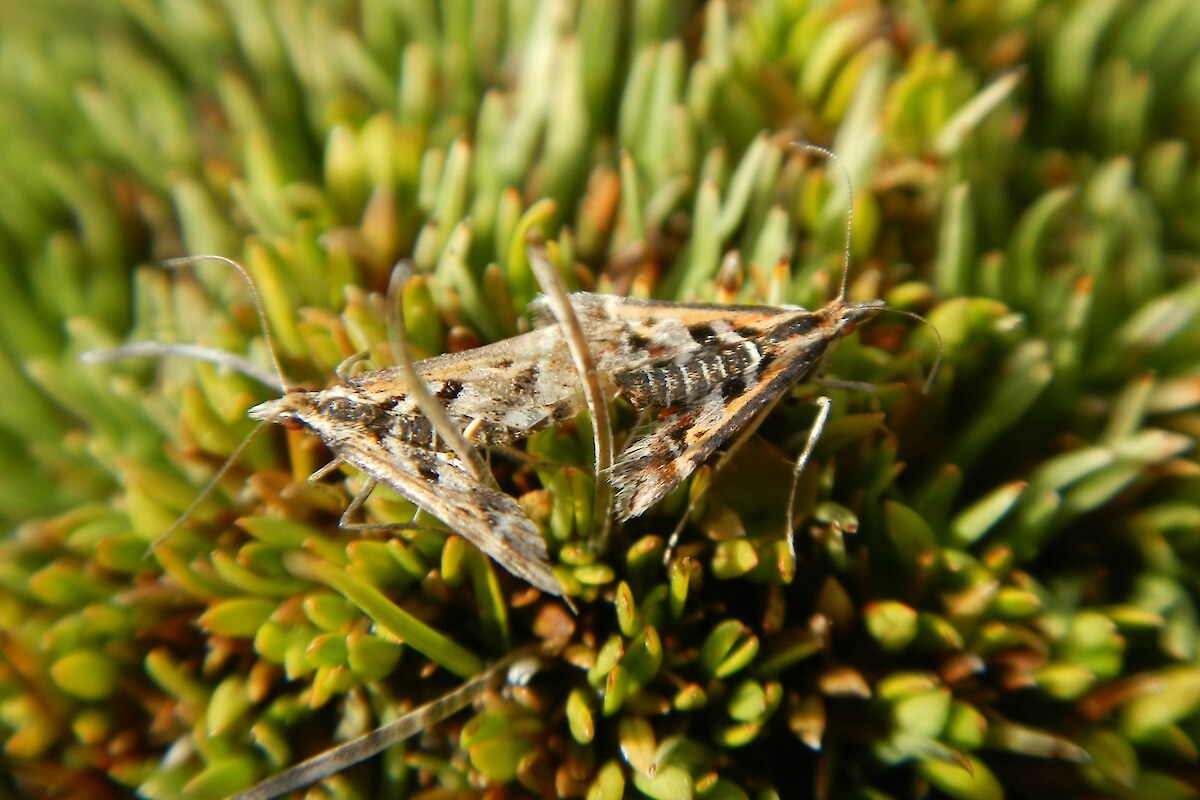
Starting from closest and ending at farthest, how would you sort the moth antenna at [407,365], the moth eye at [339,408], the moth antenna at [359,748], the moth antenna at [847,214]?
1. the moth antenna at [407,365]
2. the moth antenna at [359,748]
3. the moth eye at [339,408]
4. the moth antenna at [847,214]

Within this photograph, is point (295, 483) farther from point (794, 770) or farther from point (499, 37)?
point (499, 37)

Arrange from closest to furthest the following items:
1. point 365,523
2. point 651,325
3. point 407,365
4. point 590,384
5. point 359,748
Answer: point 407,365, point 590,384, point 359,748, point 365,523, point 651,325

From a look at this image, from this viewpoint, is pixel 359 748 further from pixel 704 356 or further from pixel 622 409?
pixel 704 356

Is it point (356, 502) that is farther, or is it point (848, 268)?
point (848, 268)

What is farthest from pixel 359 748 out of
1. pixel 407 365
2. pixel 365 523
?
pixel 407 365

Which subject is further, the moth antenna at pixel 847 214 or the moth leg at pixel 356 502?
the moth antenna at pixel 847 214

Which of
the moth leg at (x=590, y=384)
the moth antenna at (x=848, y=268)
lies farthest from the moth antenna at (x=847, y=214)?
the moth leg at (x=590, y=384)

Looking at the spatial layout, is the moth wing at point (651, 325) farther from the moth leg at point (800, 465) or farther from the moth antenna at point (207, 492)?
the moth antenna at point (207, 492)
